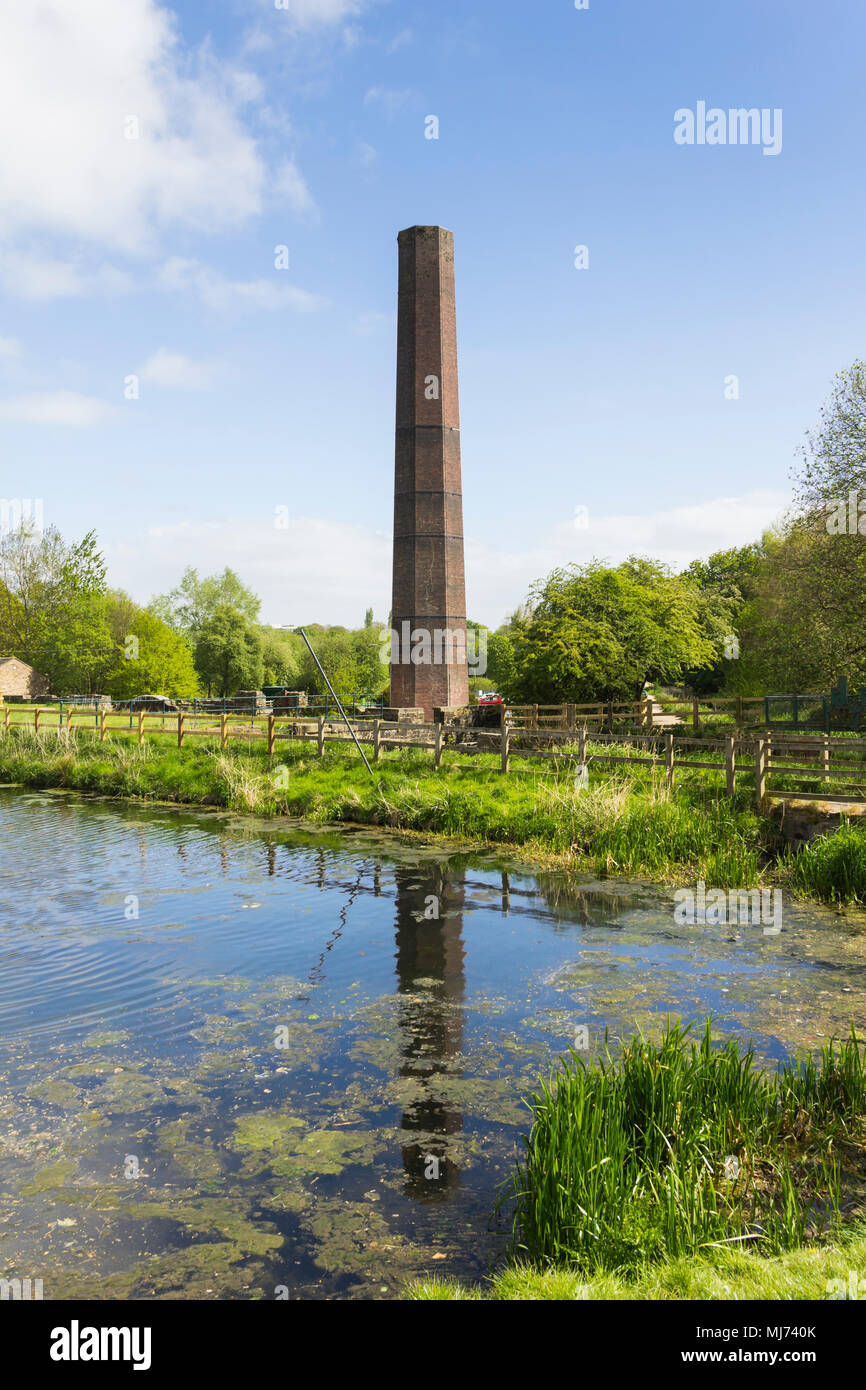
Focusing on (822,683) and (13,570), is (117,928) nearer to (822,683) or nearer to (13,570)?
(822,683)

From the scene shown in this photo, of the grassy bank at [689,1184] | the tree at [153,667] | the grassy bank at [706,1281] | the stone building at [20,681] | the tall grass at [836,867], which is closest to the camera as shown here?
the grassy bank at [706,1281]

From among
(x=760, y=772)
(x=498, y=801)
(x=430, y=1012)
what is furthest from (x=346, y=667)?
(x=430, y=1012)

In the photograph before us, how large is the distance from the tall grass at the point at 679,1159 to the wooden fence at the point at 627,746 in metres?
8.15

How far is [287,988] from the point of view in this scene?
9.16m

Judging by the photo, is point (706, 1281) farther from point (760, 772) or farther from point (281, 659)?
point (281, 659)

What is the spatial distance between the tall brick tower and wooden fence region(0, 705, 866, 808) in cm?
341

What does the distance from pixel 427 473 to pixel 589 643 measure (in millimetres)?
7530

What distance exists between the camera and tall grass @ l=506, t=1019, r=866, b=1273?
4559 millimetres

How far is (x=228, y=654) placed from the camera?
212ft

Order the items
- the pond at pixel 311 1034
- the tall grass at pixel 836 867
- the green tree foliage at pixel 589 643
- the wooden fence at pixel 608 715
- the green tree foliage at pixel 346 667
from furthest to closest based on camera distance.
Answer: the green tree foliage at pixel 346 667
the green tree foliage at pixel 589 643
the wooden fence at pixel 608 715
the tall grass at pixel 836 867
the pond at pixel 311 1034

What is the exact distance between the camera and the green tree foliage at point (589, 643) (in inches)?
1015
